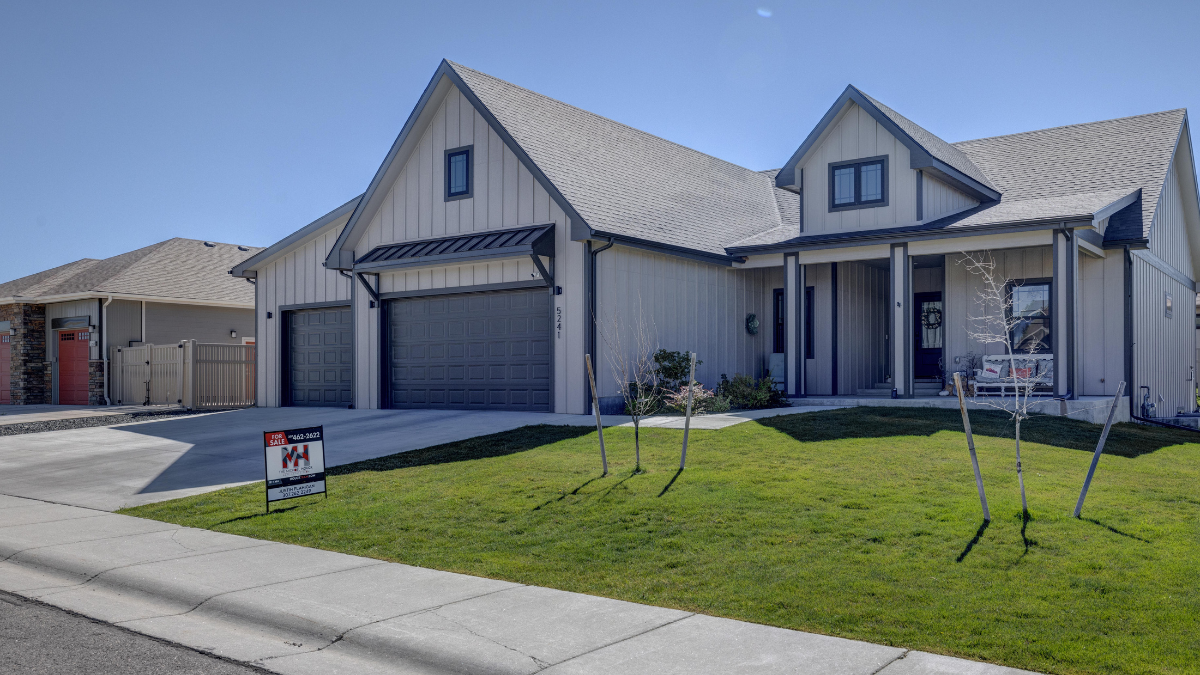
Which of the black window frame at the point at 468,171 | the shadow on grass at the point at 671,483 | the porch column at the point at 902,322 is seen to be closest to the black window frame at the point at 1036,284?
the porch column at the point at 902,322

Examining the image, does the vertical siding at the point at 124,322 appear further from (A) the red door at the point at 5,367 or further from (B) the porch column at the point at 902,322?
(B) the porch column at the point at 902,322

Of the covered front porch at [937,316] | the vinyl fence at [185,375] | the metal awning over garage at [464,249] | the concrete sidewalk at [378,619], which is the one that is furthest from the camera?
the vinyl fence at [185,375]

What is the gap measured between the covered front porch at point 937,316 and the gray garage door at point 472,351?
5295mm

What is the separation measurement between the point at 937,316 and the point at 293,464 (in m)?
15.7

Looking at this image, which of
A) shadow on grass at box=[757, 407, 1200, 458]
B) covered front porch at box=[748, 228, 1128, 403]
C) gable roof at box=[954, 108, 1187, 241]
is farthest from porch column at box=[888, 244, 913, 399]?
gable roof at box=[954, 108, 1187, 241]

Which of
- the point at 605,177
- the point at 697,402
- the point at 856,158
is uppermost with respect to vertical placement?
the point at 856,158

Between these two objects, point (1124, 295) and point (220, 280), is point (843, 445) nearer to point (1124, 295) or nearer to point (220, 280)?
point (1124, 295)

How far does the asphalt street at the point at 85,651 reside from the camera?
17.6 feet

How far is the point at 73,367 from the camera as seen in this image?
96.0 feet

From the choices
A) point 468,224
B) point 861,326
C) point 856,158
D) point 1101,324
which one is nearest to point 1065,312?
point 1101,324

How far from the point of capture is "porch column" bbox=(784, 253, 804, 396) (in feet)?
64.2

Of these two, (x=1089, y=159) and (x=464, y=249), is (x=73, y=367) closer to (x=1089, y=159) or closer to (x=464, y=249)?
(x=464, y=249)

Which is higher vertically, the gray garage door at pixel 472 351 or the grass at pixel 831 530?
the gray garage door at pixel 472 351

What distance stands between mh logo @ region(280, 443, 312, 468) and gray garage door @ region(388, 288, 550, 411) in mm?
7926
